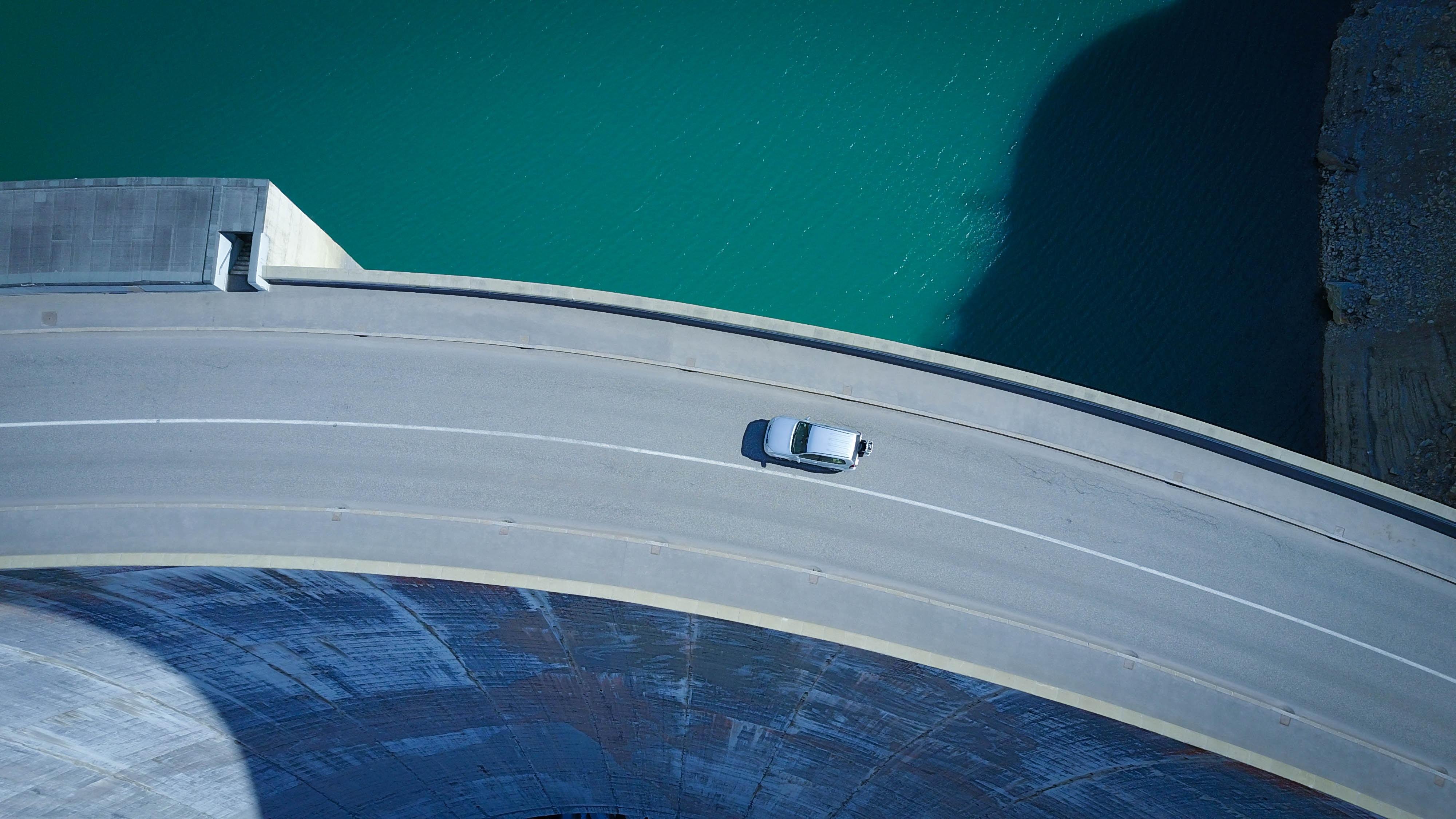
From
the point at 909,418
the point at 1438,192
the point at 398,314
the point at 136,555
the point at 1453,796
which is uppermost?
the point at 1438,192

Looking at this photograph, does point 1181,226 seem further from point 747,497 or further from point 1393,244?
point 747,497

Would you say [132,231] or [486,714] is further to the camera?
[486,714]

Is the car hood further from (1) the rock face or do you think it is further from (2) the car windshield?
(1) the rock face

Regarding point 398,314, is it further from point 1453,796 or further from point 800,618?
point 1453,796

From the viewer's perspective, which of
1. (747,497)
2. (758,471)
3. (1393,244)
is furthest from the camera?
(1393,244)

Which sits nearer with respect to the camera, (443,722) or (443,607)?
(443,607)

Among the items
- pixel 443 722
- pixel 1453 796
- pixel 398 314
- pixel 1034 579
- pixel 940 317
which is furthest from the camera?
pixel 940 317

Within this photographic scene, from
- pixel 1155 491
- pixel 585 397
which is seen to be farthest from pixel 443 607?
pixel 1155 491

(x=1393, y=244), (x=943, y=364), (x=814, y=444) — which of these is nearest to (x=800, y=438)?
(x=814, y=444)

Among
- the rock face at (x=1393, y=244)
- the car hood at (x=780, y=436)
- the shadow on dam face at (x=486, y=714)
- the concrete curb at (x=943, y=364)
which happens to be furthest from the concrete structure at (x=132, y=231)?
the rock face at (x=1393, y=244)
